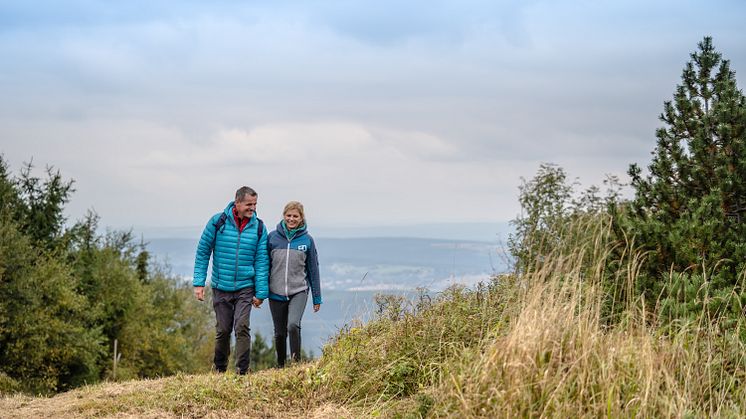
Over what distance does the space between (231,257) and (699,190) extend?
17.8 feet

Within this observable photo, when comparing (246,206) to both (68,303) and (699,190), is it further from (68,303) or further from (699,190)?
(68,303)

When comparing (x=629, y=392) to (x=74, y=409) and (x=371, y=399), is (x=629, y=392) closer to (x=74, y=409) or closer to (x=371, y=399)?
(x=371, y=399)

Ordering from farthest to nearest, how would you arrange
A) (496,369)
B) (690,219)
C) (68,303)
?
(68,303)
(690,219)
(496,369)

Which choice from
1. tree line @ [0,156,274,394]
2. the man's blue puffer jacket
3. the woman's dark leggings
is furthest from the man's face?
tree line @ [0,156,274,394]

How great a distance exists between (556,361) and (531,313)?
48 centimetres

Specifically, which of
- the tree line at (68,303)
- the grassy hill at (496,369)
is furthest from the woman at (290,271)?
the tree line at (68,303)

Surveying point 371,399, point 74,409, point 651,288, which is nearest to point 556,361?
point 371,399

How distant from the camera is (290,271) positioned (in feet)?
33.3

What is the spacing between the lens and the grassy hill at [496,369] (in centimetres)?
588

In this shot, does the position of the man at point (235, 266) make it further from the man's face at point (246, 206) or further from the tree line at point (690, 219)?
the tree line at point (690, 219)

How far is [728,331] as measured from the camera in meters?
7.28

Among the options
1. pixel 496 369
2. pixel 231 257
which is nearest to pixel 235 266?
pixel 231 257

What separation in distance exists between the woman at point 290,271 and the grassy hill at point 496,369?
3.92 feet

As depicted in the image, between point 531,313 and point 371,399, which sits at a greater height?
point 531,313
